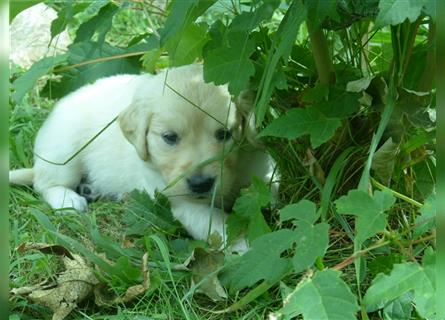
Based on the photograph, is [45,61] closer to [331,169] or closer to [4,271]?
[331,169]

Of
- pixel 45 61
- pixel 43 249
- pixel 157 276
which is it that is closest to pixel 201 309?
pixel 157 276

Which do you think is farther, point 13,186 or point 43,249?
point 13,186

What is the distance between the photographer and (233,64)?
250 cm

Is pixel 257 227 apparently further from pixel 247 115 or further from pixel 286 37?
pixel 286 37

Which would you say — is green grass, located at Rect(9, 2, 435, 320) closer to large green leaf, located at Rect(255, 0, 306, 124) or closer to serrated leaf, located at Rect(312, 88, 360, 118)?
serrated leaf, located at Rect(312, 88, 360, 118)

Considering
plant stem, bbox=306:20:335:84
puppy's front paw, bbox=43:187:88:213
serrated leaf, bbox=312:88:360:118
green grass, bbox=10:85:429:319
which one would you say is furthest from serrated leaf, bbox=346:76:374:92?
puppy's front paw, bbox=43:187:88:213

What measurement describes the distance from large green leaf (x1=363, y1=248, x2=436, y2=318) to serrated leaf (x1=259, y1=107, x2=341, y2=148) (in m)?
0.62

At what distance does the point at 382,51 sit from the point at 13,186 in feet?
6.72

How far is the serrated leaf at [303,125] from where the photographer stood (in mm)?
2451

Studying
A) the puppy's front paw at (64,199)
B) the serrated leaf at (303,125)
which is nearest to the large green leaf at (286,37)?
the serrated leaf at (303,125)

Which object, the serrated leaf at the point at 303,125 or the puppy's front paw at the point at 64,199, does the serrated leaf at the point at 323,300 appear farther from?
the puppy's front paw at the point at 64,199

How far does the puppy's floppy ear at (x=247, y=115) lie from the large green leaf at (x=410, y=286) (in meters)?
1.11

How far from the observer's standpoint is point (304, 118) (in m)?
2.51

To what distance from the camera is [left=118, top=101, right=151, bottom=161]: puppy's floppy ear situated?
3.33 meters
